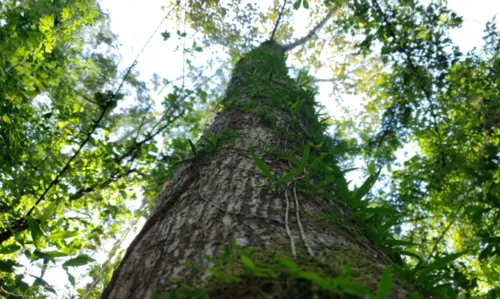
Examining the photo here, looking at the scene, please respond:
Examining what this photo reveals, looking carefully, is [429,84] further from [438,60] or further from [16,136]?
[16,136]

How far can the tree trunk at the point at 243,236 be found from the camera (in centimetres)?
85

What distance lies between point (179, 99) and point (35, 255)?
11.5 feet

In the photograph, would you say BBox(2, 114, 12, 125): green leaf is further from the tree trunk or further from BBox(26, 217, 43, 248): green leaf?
BBox(26, 217, 43, 248): green leaf

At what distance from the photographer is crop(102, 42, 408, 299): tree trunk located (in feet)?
2.79

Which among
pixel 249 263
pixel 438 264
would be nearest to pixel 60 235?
pixel 249 263

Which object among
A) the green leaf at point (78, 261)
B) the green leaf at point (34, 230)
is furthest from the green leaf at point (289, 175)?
the green leaf at point (34, 230)

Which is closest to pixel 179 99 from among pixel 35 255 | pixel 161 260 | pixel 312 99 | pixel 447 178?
pixel 312 99

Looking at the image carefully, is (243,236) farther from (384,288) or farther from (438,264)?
(438,264)

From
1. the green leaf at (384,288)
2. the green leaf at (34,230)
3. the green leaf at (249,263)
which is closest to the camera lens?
the green leaf at (384,288)

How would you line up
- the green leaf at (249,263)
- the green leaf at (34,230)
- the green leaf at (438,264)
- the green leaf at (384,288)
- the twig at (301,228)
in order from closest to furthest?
1. the green leaf at (384,288)
2. the green leaf at (249,263)
3. the twig at (301,228)
4. the green leaf at (438,264)
5. the green leaf at (34,230)

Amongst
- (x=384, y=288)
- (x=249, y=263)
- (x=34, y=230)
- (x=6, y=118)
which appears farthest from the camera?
(x=6, y=118)

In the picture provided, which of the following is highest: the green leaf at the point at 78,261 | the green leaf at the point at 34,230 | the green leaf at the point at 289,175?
the green leaf at the point at 289,175

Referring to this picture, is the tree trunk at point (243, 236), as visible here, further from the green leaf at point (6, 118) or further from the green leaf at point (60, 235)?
the green leaf at point (6, 118)

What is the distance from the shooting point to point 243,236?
1.14 metres
